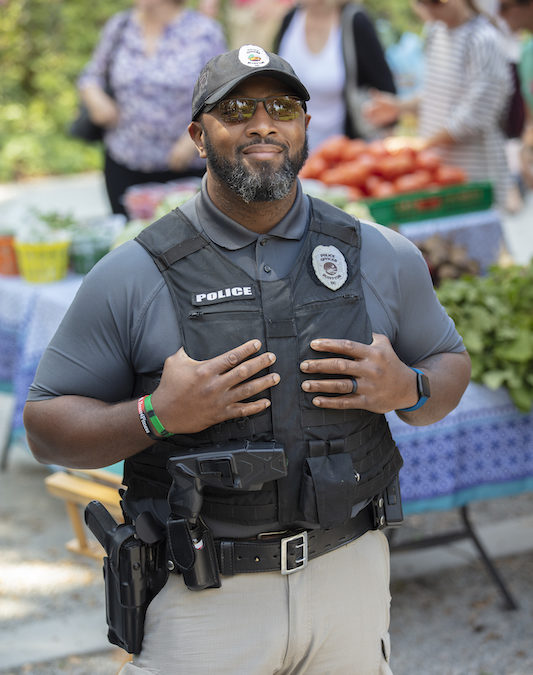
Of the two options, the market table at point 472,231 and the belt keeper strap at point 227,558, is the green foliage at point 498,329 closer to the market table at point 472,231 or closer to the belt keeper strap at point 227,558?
the market table at point 472,231

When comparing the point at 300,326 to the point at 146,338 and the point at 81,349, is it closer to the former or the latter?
the point at 146,338

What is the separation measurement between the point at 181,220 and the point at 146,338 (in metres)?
0.30

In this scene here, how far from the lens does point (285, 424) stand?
1918mm

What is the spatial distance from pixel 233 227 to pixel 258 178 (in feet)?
0.48

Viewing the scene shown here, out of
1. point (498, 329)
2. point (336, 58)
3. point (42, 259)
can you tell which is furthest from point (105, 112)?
point (498, 329)

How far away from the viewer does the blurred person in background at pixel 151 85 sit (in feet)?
18.3

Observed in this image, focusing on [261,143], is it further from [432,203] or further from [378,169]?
[378,169]

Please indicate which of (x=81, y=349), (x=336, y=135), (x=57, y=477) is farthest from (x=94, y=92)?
(x=81, y=349)

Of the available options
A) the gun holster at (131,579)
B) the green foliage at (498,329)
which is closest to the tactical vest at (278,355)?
the gun holster at (131,579)

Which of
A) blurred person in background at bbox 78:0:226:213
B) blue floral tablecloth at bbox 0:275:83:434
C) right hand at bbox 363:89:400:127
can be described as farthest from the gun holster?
right hand at bbox 363:89:400:127

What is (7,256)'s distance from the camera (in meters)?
4.70

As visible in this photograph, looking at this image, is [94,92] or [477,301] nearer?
[477,301]

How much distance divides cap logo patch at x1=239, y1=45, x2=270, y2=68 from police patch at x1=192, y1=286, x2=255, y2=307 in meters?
0.46

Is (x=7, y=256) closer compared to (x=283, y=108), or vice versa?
(x=283, y=108)
